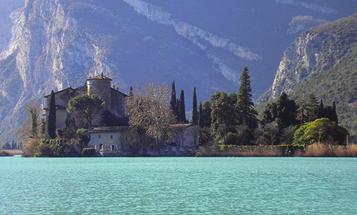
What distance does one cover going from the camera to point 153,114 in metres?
99.7

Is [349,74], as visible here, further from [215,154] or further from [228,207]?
[228,207]

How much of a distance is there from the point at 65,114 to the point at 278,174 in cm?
6445

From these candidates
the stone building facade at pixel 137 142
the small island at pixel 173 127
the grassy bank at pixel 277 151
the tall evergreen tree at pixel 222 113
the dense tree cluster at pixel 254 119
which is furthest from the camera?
the stone building facade at pixel 137 142

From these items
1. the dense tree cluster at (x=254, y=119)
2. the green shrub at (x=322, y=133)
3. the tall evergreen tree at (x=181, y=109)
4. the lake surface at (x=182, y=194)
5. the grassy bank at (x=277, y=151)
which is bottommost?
the lake surface at (x=182, y=194)

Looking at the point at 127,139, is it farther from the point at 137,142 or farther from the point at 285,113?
the point at 285,113

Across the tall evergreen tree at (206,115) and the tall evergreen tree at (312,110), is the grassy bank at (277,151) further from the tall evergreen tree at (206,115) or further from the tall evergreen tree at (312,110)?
the tall evergreen tree at (206,115)

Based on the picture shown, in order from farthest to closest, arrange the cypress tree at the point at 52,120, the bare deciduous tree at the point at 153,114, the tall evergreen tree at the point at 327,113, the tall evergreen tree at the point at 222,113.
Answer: the cypress tree at the point at 52,120
the bare deciduous tree at the point at 153,114
the tall evergreen tree at the point at 222,113
the tall evergreen tree at the point at 327,113

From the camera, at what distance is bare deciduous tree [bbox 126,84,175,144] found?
9944cm

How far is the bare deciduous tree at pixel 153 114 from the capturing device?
326 feet

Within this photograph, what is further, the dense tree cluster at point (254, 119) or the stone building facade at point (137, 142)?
the stone building facade at point (137, 142)

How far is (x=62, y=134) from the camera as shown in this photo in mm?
102625

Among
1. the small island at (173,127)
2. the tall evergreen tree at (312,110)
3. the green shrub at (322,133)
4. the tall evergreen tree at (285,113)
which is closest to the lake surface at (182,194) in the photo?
the green shrub at (322,133)

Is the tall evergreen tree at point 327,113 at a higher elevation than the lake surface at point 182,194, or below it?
higher

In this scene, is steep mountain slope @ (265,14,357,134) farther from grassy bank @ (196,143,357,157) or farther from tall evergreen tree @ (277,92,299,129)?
grassy bank @ (196,143,357,157)
